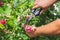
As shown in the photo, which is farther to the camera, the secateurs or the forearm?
the secateurs

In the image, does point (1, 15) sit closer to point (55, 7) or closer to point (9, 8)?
point (9, 8)

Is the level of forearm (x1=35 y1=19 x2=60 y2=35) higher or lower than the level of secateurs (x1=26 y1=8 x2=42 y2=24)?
lower

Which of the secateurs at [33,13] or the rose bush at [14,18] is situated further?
the secateurs at [33,13]

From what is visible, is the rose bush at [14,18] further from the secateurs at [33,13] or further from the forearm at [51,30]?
the forearm at [51,30]

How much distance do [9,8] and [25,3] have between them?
200mm

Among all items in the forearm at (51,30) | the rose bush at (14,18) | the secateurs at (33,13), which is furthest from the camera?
the secateurs at (33,13)

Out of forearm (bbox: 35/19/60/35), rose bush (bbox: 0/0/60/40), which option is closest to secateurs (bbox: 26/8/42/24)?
rose bush (bbox: 0/0/60/40)

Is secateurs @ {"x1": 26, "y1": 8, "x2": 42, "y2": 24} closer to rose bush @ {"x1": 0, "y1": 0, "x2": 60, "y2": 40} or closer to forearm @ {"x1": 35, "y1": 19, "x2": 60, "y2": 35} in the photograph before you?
rose bush @ {"x1": 0, "y1": 0, "x2": 60, "y2": 40}

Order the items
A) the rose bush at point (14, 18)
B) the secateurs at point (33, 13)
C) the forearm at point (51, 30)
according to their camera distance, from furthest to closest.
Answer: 1. the secateurs at point (33, 13)
2. the rose bush at point (14, 18)
3. the forearm at point (51, 30)

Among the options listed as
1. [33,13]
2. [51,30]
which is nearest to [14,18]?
[33,13]

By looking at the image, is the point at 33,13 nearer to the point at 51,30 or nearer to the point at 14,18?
the point at 14,18

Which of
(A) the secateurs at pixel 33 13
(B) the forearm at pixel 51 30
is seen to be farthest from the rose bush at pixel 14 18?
(B) the forearm at pixel 51 30

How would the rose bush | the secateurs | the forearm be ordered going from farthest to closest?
the secateurs
the rose bush
the forearm

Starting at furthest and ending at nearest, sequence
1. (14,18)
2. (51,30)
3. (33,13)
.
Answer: (33,13) → (14,18) → (51,30)
